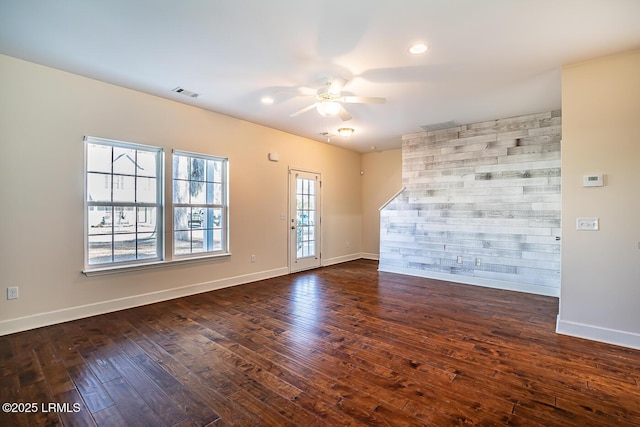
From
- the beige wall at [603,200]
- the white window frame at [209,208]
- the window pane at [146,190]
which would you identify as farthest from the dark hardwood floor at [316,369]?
the window pane at [146,190]

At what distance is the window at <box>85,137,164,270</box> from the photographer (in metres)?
3.69

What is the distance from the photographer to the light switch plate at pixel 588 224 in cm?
300

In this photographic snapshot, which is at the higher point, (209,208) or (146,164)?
(146,164)

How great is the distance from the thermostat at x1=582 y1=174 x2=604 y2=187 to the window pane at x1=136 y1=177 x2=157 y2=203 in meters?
5.27

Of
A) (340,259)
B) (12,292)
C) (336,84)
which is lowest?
(340,259)

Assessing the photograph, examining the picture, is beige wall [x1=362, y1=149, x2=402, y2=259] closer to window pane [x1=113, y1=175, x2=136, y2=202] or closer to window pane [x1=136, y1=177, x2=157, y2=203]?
window pane [x1=136, y1=177, x2=157, y2=203]

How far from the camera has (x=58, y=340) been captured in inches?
116

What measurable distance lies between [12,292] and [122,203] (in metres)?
1.40

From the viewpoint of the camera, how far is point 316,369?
2432 millimetres

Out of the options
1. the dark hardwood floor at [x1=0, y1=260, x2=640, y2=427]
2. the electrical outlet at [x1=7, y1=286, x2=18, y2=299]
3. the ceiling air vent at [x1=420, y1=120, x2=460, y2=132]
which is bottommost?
the dark hardwood floor at [x1=0, y1=260, x2=640, y2=427]

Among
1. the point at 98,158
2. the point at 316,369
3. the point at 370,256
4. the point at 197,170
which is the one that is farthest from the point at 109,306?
the point at 370,256

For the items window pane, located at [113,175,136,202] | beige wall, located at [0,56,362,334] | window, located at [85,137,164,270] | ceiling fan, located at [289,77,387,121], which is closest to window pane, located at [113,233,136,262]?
window, located at [85,137,164,270]

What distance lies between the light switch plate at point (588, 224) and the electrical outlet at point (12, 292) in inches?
235

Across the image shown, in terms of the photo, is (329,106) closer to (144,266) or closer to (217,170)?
(217,170)
